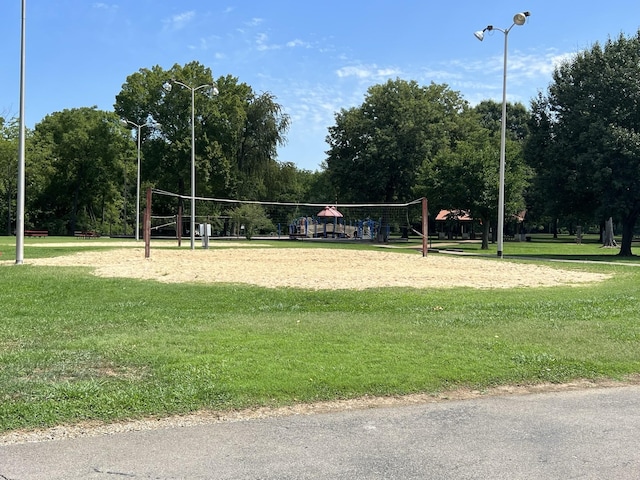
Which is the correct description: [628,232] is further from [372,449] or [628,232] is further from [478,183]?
[372,449]

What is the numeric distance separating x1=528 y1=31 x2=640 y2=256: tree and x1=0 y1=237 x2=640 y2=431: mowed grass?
19385 millimetres

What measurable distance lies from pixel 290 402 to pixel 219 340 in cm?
245

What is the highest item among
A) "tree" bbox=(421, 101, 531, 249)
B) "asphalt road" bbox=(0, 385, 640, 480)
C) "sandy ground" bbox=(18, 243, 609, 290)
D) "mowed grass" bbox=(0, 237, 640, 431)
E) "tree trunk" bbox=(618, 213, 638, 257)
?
"tree" bbox=(421, 101, 531, 249)

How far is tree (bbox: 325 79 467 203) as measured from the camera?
5403 cm

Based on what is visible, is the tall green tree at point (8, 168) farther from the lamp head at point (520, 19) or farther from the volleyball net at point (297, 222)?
the lamp head at point (520, 19)

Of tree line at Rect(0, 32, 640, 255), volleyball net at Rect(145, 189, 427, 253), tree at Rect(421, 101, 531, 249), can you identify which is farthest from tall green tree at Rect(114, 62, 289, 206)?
tree at Rect(421, 101, 531, 249)

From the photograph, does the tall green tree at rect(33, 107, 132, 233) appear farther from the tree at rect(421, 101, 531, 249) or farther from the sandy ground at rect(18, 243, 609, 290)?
the sandy ground at rect(18, 243, 609, 290)

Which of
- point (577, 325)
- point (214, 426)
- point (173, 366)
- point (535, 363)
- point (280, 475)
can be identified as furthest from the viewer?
point (577, 325)

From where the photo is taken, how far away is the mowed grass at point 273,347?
17.0 feet

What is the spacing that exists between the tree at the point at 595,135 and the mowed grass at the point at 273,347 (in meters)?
19.4

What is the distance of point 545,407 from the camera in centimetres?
511

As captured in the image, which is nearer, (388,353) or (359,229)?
(388,353)

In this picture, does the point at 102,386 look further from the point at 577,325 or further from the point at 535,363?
the point at 577,325

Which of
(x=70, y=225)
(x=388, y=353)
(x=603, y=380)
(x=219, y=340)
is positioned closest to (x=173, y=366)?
(x=219, y=340)
